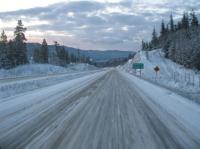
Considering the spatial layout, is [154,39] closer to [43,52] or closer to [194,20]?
[194,20]

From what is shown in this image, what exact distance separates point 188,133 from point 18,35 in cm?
8869

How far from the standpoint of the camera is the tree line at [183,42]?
85.5 meters

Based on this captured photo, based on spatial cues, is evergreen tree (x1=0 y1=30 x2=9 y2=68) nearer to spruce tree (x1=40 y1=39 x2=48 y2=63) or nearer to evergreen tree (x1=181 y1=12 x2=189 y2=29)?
spruce tree (x1=40 y1=39 x2=48 y2=63)

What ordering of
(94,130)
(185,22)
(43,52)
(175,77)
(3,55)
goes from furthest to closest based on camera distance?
1. (185,22)
2. (43,52)
3. (3,55)
4. (175,77)
5. (94,130)

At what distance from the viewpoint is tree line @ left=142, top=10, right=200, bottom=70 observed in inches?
3368

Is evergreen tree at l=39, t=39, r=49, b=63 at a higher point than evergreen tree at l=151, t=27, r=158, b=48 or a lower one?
lower

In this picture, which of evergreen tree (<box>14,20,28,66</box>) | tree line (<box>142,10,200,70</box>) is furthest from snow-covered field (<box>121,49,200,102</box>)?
evergreen tree (<box>14,20,28,66</box>)

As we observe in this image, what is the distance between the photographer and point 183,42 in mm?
104812

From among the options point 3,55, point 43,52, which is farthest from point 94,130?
point 43,52

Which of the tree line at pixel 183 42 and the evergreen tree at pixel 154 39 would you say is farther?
the evergreen tree at pixel 154 39

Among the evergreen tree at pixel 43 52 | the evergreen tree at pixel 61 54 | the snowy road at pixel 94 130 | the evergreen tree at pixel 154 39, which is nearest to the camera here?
the snowy road at pixel 94 130

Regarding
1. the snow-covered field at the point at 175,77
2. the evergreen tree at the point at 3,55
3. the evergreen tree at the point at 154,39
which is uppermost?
the evergreen tree at the point at 154,39

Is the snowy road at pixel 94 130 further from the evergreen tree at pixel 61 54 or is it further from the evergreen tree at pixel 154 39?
the evergreen tree at pixel 154 39

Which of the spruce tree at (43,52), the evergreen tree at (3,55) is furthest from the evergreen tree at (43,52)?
the evergreen tree at (3,55)
